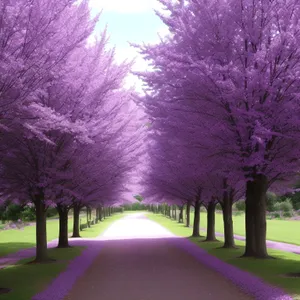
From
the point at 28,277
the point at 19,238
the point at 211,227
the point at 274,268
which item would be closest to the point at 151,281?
the point at 28,277

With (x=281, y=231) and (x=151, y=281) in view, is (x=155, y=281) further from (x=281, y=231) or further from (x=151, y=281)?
(x=281, y=231)

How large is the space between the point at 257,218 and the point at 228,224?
21.4 ft

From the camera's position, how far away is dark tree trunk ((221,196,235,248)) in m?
24.4

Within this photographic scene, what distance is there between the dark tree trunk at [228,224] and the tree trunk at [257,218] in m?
4.68

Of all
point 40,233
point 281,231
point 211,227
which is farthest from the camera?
point 281,231

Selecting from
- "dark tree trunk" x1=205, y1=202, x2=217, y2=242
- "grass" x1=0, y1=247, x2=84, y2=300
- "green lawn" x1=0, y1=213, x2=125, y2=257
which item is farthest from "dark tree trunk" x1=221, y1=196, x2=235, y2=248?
"green lawn" x1=0, y1=213, x2=125, y2=257

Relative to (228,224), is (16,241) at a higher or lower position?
lower

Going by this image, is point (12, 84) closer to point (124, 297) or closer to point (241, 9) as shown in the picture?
point (124, 297)

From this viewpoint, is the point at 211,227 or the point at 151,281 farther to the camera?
the point at 211,227

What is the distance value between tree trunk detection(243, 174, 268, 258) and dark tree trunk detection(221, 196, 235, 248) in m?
4.68

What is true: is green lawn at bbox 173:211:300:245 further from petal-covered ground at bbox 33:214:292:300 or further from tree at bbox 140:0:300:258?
tree at bbox 140:0:300:258

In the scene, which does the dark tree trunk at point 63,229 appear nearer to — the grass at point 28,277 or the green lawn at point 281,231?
the grass at point 28,277

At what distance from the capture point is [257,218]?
18.6m

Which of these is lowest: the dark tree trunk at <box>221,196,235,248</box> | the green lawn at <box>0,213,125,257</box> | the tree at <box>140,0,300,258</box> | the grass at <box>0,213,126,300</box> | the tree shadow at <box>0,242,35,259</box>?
the green lawn at <box>0,213,125,257</box>
